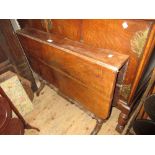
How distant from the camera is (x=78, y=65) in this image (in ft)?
4.67

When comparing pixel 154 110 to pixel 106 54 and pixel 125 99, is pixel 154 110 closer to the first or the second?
pixel 125 99

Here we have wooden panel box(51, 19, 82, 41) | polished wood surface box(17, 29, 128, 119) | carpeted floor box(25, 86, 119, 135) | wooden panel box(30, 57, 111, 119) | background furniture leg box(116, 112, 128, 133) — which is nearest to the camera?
polished wood surface box(17, 29, 128, 119)

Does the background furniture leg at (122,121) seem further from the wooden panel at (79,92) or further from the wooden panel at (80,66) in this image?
the wooden panel at (80,66)

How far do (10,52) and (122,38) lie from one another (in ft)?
4.78

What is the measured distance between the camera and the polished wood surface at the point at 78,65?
1254 mm

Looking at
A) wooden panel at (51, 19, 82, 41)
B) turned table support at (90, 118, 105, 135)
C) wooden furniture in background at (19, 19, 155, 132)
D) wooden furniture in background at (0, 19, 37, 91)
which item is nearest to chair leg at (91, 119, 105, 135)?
turned table support at (90, 118, 105, 135)

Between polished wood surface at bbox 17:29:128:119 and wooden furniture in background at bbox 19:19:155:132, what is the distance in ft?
0.21

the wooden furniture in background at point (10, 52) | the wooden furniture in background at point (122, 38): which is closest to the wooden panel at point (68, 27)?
the wooden furniture in background at point (122, 38)

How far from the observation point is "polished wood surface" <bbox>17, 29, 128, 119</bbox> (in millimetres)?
1254

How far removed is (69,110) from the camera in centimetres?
223

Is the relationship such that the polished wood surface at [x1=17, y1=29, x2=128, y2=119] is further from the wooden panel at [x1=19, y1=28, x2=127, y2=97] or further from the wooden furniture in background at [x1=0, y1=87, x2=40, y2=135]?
the wooden furniture in background at [x1=0, y1=87, x2=40, y2=135]

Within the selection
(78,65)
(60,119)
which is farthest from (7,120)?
(60,119)

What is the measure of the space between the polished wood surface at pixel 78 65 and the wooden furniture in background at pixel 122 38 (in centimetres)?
6
